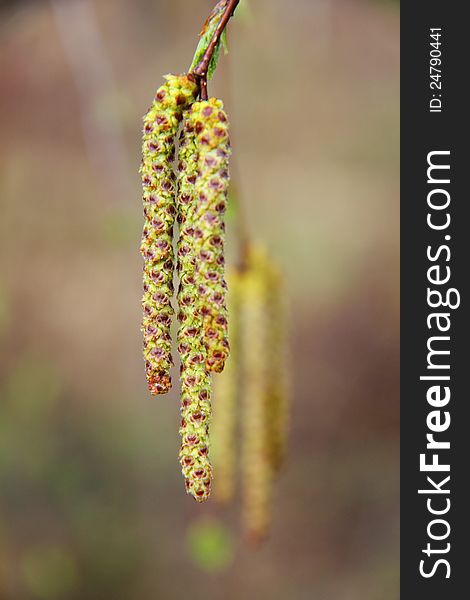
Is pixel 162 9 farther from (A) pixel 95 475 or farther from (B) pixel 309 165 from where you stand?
(A) pixel 95 475

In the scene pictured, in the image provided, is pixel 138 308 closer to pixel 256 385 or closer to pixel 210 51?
pixel 256 385

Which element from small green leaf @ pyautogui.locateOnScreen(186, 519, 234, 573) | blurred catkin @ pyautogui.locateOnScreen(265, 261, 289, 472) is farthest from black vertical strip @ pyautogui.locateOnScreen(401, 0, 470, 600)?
small green leaf @ pyautogui.locateOnScreen(186, 519, 234, 573)

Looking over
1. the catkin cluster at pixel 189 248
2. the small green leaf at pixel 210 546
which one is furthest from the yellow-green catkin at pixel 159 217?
the small green leaf at pixel 210 546

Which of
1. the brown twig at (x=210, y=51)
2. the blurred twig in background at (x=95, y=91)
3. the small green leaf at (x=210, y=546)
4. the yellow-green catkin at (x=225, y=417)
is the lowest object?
the small green leaf at (x=210, y=546)

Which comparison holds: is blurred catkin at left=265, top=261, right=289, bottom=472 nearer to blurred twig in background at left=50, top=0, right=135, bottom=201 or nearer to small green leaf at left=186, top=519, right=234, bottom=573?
small green leaf at left=186, top=519, right=234, bottom=573

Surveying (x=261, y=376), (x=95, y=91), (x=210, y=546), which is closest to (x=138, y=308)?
(x=95, y=91)

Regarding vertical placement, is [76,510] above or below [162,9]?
below

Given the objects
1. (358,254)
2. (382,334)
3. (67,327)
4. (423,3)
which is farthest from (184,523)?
(423,3)

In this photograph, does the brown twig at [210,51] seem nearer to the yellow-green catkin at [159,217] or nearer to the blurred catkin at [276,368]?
the yellow-green catkin at [159,217]
